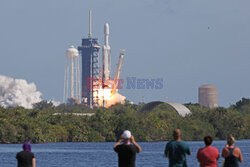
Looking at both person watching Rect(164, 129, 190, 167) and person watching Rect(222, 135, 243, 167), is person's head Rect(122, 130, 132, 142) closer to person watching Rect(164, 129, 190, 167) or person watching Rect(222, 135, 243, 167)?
person watching Rect(164, 129, 190, 167)

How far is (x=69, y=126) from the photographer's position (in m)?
134

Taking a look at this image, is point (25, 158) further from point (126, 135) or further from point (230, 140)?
point (230, 140)

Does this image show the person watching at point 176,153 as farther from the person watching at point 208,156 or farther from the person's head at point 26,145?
the person's head at point 26,145

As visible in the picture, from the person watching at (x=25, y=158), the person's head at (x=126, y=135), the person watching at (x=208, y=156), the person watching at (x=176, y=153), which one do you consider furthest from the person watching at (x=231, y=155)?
the person watching at (x=25, y=158)

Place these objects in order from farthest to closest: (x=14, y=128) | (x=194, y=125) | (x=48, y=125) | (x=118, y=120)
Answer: (x=194, y=125) → (x=118, y=120) → (x=48, y=125) → (x=14, y=128)

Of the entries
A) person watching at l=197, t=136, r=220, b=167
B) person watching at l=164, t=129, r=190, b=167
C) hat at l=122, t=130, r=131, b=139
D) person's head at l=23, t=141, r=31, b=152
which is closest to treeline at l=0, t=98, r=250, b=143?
person's head at l=23, t=141, r=31, b=152

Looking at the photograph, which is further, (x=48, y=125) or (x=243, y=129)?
(x=243, y=129)

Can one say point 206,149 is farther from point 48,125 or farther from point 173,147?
point 48,125

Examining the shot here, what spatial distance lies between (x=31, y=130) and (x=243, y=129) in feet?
184

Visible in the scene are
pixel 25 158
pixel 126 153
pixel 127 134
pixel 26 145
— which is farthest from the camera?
pixel 25 158

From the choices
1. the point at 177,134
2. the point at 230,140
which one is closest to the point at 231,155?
the point at 230,140

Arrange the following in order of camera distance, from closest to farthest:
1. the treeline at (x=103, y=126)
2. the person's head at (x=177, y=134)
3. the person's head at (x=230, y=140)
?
1. the person's head at (x=177, y=134)
2. the person's head at (x=230, y=140)
3. the treeline at (x=103, y=126)

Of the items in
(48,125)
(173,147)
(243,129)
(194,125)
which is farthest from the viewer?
(243,129)

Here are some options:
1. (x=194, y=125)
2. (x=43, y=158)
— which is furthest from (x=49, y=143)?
(x=43, y=158)
